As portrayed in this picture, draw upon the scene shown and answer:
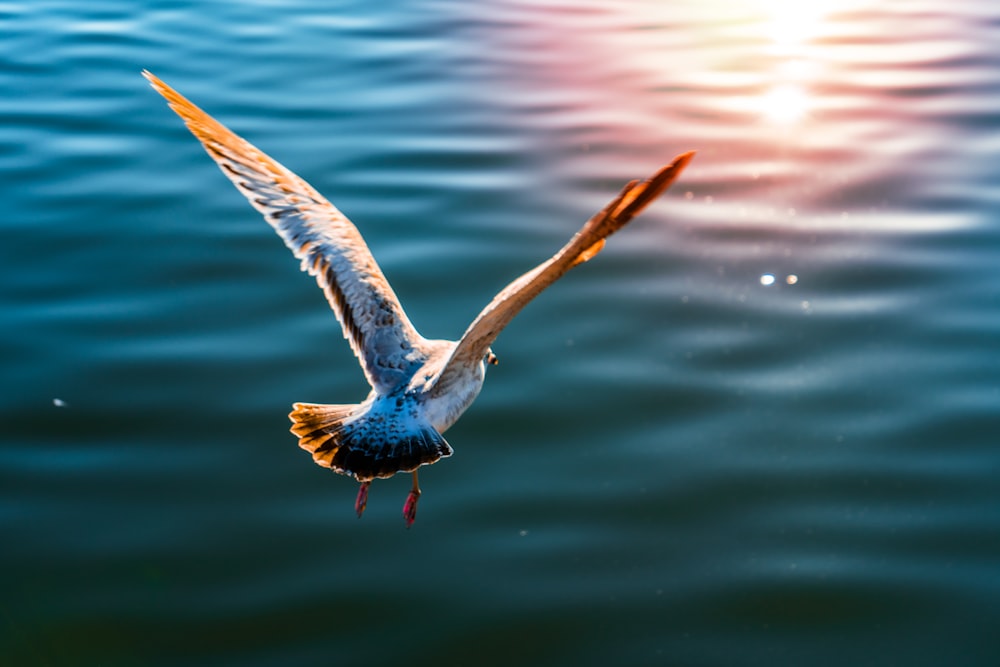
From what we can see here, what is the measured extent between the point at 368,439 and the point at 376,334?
3.08 ft

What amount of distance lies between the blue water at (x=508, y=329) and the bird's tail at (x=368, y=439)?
0.90 metres

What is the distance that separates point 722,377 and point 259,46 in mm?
8296

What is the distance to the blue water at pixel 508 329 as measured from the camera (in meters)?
5.91

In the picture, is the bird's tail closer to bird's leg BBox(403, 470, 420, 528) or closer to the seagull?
the seagull

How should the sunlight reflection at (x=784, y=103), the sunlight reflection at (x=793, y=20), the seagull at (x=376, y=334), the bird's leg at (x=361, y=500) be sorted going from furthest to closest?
the sunlight reflection at (x=793, y=20) < the sunlight reflection at (x=784, y=103) < the bird's leg at (x=361, y=500) < the seagull at (x=376, y=334)

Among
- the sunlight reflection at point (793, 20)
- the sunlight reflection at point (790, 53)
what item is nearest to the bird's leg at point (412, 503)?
the sunlight reflection at point (790, 53)

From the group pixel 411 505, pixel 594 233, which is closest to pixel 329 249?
pixel 411 505

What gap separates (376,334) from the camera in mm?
6336

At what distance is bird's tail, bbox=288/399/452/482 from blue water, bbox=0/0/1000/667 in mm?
903

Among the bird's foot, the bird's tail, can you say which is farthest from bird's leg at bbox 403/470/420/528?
the bird's tail

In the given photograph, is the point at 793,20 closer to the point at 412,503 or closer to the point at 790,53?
the point at 790,53

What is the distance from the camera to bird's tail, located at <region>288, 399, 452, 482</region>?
17.6ft

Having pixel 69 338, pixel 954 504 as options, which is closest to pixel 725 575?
pixel 954 504

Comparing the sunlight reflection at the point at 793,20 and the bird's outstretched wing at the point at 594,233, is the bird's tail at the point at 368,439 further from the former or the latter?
the sunlight reflection at the point at 793,20
